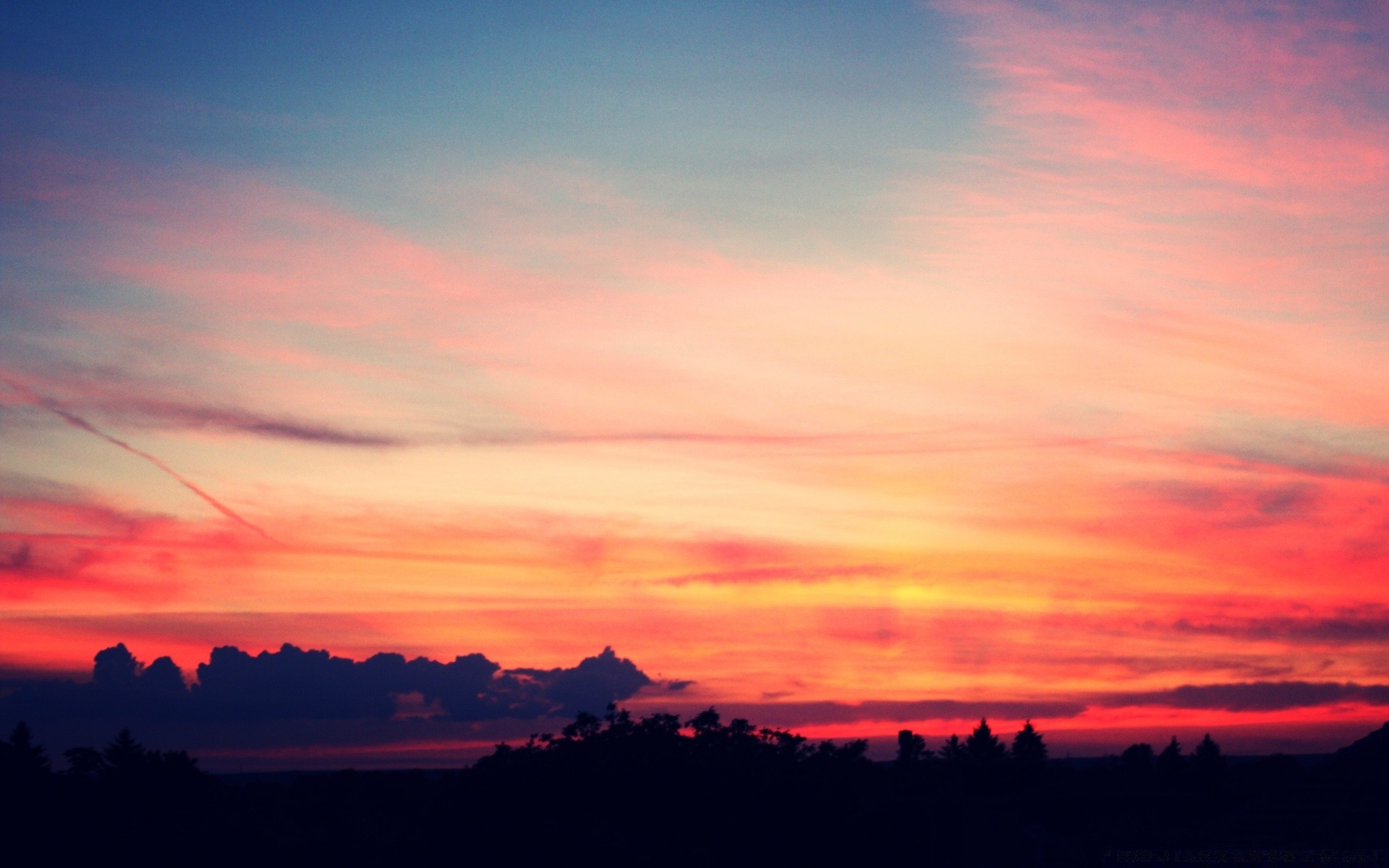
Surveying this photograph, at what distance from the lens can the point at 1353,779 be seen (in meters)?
29.3

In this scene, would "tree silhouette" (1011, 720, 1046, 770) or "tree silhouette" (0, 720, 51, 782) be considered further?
"tree silhouette" (1011, 720, 1046, 770)

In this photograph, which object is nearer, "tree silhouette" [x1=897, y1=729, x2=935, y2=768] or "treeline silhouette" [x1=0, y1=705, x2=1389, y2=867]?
"treeline silhouette" [x1=0, y1=705, x2=1389, y2=867]

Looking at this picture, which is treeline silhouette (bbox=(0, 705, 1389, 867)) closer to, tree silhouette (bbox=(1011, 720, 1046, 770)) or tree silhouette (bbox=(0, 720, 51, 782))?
tree silhouette (bbox=(0, 720, 51, 782))

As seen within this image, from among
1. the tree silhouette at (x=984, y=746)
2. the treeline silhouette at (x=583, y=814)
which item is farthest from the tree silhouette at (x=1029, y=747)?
the treeline silhouette at (x=583, y=814)

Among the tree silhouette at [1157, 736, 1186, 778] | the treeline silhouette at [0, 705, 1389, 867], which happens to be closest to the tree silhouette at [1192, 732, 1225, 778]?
the tree silhouette at [1157, 736, 1186, 778]

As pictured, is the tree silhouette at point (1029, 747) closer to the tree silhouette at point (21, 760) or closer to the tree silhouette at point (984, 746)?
the tree silhouette at point (984, 746)

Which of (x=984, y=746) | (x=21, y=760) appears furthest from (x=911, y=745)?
(x=21, y=760)

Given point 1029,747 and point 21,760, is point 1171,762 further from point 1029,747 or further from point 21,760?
point 21,760

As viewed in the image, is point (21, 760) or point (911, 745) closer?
point (21, 760)

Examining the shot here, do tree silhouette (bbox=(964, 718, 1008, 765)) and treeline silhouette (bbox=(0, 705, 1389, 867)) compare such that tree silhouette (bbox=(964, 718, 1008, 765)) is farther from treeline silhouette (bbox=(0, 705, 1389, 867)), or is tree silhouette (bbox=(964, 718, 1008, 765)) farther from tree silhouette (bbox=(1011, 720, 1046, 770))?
treeline silhouette (bbox=(0, 705, 1389, 867))

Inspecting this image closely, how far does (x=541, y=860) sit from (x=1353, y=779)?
21813 millimetres

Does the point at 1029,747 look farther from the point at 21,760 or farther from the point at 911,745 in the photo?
the point at 21,760

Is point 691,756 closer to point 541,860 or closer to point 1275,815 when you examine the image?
point 541,860

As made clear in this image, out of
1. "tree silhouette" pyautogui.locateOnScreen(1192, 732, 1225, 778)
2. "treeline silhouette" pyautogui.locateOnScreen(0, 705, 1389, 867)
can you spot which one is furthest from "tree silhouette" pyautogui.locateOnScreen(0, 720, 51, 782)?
"tree silhouette" pyautogui.locateOnScreen(1192, 732, 1225, 778)
